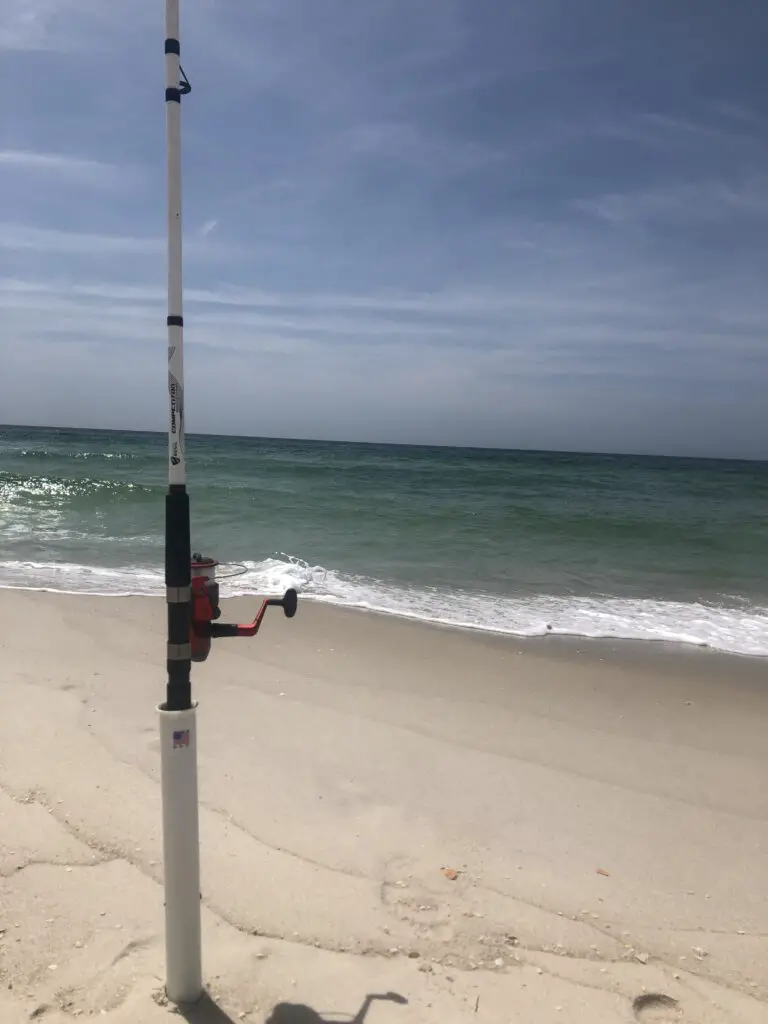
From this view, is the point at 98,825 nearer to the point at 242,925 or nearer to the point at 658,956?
the point at 242,925

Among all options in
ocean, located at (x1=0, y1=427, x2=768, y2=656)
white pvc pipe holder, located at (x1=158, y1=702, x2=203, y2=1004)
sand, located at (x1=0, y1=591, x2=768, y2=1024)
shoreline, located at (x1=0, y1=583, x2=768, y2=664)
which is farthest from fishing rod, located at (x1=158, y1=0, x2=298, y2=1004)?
ocean, located at (x1=0, y1=427, x2=768, y2=656)

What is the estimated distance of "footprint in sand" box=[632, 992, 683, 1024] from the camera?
7.84 ft

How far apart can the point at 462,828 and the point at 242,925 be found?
115 cm

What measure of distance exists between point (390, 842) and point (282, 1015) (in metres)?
1.06

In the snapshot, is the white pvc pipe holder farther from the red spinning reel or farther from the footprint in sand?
the footprint in sand

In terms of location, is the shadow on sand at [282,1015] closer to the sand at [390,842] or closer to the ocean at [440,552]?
the sand at [390,842]

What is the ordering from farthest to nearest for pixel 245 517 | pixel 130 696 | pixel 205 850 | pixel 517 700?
pixel 245 517 < pixel 517 700 < pixel 130 696 < pixel 205 850

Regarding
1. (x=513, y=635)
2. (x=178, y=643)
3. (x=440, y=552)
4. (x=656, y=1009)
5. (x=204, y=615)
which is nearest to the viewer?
(x=178, y=643)

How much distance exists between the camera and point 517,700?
5168 millimetres

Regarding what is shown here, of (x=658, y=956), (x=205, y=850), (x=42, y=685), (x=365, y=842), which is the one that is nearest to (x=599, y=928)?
(x=658, y=956)

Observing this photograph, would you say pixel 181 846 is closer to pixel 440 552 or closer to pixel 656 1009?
pixel 656 1009

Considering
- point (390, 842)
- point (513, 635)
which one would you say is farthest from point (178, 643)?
point (513, 635)

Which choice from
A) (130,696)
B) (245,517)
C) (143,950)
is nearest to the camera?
(143,950)

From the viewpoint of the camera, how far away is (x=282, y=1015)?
2.29 m
